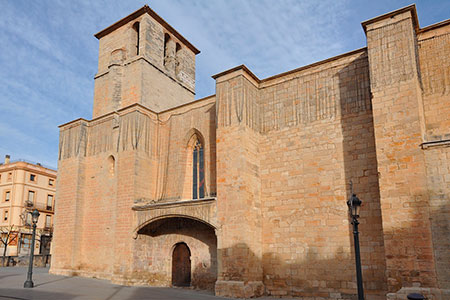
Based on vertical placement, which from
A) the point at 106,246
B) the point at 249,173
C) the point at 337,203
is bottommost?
the point at 106,246

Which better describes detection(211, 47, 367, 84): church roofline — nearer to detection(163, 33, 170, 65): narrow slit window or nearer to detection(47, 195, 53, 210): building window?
detection(163, 33, 170, 65): narrow slit window

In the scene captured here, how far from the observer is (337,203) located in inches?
454

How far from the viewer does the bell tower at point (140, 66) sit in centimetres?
1916

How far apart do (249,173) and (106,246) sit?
286 inches

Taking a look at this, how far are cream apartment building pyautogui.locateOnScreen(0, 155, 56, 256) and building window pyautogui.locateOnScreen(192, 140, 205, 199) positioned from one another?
2283 centimetres

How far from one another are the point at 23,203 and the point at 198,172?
24633 millimetres

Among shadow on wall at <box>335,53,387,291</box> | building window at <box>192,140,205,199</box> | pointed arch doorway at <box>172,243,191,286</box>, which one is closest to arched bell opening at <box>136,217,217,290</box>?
pointed arch doorway at <box>172,243,191,286</box>

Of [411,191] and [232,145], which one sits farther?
[232,145]

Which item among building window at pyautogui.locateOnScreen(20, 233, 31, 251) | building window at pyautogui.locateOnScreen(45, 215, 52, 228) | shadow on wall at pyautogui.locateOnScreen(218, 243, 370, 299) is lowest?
shadow on wall at pyautogui.locateOnScreen(218, 243, 370, 299)

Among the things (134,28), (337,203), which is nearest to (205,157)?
(337,203)

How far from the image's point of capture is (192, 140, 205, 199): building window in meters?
15.0

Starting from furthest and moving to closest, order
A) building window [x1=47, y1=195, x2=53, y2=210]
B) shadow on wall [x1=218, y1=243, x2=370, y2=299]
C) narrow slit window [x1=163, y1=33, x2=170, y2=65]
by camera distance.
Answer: building window [x1=47, y1=195, x2=53, y2=210] → narrow slit window [x1=163, y1=33, x2=170, y2=65] → shadow on wall [x1=218, y1=243, x2=370, y2=299]

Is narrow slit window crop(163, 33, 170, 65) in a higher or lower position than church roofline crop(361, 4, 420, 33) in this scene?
higher

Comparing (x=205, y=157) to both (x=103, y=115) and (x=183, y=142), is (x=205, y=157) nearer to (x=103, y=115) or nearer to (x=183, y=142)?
(x=183, y=142)
